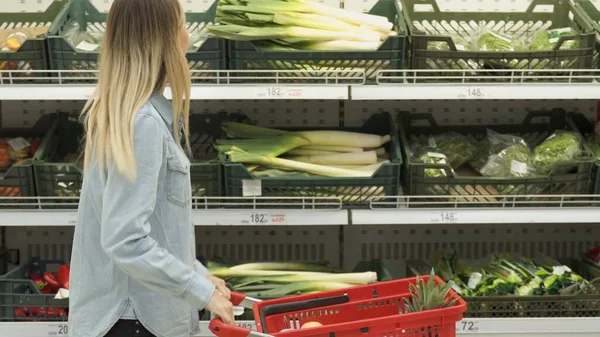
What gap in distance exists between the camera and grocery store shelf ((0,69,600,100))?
3.04 metres

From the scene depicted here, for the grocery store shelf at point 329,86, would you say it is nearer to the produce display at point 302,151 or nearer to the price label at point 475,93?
the price label at point 475,93

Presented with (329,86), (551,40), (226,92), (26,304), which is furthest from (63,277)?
(551,40)

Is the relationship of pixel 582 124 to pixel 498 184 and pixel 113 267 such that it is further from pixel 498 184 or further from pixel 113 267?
pixel 113 267

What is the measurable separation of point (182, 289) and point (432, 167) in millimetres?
1408

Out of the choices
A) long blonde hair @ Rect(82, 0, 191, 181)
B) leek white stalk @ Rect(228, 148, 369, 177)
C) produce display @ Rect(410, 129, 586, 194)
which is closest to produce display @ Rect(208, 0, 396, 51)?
leek white stalk @ Rect(228, 148, 369, 177)

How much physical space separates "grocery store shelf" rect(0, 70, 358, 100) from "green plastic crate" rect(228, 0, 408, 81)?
1.1 inches

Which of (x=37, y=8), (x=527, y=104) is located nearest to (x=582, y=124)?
(x=527, y=104)

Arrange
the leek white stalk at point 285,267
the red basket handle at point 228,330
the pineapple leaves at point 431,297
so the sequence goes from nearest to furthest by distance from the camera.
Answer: the red basket handle at point 228,330 → the pineapple leaves at point 431,297 → the leek white stalk at point 285,267

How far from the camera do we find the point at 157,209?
7.06 feet

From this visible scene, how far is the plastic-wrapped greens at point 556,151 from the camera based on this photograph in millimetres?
3291

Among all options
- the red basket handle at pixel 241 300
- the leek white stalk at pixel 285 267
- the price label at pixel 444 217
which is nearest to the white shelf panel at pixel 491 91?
the price label at pixel 444 217

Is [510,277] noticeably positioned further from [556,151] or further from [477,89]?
[477,89]

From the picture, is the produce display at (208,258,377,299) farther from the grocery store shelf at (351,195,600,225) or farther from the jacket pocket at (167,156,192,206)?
the jacket pocket at (167,156,192,206)

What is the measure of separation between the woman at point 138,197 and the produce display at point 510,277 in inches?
53.1
